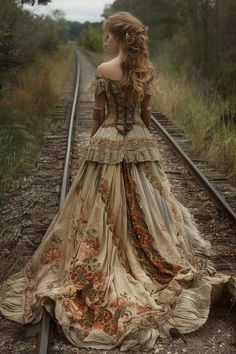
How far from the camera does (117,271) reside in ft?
13.0

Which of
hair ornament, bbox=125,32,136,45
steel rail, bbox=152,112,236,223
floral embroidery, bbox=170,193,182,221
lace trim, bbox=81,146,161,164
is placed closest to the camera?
hair ornament, bbox=125,32,136,45

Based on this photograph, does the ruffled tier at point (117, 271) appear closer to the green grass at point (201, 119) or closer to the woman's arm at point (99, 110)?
the woman's arm at point (99, 110)

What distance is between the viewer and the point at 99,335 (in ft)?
11.5

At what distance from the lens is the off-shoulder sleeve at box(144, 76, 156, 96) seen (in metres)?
4.05

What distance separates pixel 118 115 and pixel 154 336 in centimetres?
167

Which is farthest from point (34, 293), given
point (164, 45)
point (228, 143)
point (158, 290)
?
point (164, 45)

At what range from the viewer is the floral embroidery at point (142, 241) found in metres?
4.09

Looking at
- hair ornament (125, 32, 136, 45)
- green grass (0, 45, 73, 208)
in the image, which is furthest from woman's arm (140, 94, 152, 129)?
green grass (0, 45, 73, 208)

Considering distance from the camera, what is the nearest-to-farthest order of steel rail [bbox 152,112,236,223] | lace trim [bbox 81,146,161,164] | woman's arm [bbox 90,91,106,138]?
woman's arm [bbox 90,91,106,138] < lace trim [bbox 81,146,161,164] < steel rail [bbox 152,112,236,223]

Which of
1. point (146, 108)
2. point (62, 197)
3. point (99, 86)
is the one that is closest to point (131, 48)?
point (99, 86)

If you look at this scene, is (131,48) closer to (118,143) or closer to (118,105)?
(118,105)

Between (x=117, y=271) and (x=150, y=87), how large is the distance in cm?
139

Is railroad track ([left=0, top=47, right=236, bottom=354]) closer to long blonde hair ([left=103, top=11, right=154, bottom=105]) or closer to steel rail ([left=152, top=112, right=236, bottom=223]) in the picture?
steel rail ([left=152, top=112, right=236, bottom=223])

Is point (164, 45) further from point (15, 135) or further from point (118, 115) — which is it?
point (118, 115)
